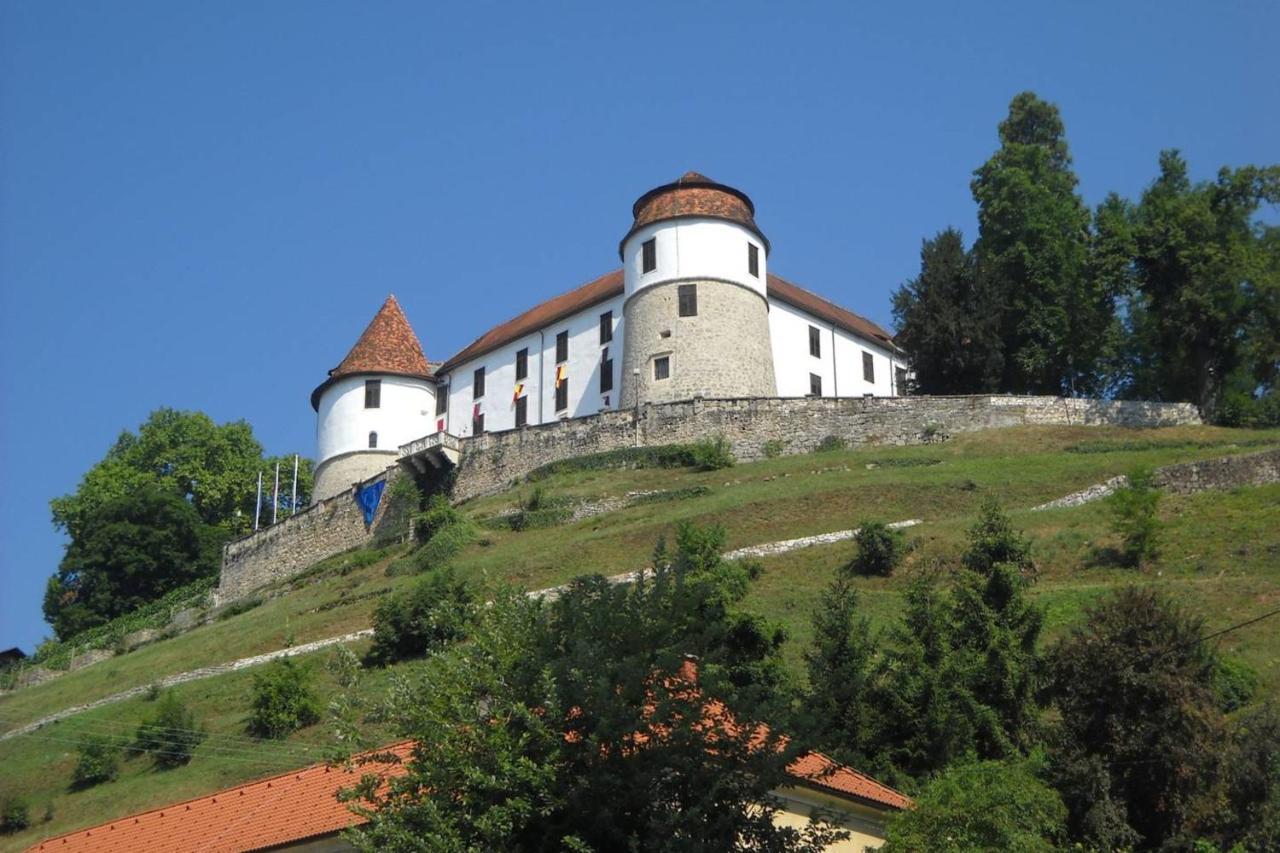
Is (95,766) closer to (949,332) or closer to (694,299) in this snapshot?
(694,299)

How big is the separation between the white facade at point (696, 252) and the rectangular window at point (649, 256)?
3.0 inches

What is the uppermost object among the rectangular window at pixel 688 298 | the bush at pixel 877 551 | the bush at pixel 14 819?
the rectangular window at pixel 688 298

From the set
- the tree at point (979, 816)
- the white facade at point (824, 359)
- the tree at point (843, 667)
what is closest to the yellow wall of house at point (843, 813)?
the tree at point (979, 816)

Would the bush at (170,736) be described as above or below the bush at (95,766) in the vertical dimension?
above

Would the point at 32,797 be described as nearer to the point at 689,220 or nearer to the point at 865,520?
the point at 865,520

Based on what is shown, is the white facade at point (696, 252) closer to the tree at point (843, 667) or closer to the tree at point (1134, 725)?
the tree at point (843, 667)

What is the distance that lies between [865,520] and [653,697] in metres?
31.6

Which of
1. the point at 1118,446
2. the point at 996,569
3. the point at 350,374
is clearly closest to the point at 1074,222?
the point at 1118,446

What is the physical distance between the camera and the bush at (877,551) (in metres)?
47.8

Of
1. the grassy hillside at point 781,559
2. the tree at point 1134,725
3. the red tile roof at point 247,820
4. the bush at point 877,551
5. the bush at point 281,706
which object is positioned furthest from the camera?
the bush at point 877,551

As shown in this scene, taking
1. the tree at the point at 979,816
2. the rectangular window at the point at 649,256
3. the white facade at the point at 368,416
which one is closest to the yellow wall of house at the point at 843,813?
the tree at the point at 979,816

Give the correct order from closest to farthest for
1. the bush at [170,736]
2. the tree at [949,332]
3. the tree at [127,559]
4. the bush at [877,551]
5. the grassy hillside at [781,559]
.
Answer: the grassy hillside at [781,559]
the bush at [170,736]
the bush at [877,551]
the tree at [949,332]
the tree at [127,559]

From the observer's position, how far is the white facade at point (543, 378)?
74562mm

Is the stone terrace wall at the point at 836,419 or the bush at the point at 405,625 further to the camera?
the stone terrace wall at the point at 836,419
